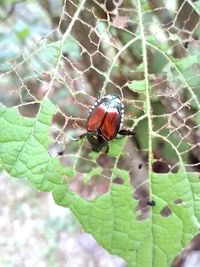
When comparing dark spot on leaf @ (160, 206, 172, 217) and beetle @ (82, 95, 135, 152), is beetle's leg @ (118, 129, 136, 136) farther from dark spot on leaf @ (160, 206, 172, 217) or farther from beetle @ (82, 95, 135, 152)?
dark spot on leaf @ (160, 206, 172, 217)

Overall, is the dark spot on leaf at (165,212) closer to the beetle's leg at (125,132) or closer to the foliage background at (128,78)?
the foliage background at (128,78)

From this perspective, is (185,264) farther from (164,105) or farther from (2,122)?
(2,122)

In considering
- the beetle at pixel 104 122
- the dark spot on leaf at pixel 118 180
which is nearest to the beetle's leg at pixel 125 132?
the beetle at pixel 104 122

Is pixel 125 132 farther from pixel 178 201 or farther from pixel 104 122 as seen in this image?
pixel 178 201

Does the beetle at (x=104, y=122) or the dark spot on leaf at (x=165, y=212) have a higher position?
the beetle at (x=104, y=122)

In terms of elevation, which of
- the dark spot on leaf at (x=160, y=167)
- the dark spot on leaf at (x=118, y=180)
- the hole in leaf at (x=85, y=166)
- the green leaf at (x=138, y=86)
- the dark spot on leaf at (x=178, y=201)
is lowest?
the hole in leaf at (x=85, y=166)

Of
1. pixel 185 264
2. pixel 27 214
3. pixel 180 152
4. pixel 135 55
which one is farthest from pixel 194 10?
pixel 27 214

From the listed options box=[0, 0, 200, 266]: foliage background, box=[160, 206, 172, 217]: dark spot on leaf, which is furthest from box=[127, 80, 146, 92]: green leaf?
box=[160, 206, 172, 217]: dark spot on leaf

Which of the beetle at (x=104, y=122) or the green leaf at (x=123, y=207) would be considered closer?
the green leaf at (x=123, y=207)
